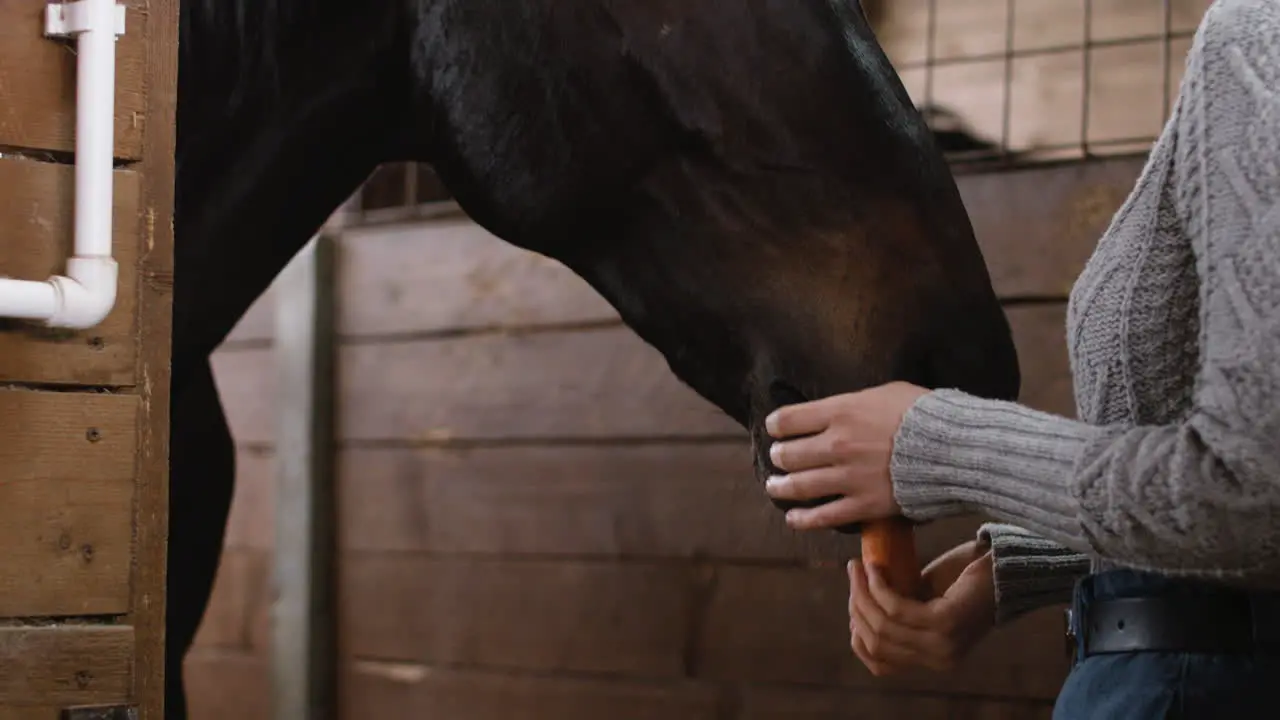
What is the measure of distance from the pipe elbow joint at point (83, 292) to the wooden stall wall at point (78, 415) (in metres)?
0.03

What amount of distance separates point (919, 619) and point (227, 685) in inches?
62.2

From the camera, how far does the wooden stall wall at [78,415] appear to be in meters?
0.82

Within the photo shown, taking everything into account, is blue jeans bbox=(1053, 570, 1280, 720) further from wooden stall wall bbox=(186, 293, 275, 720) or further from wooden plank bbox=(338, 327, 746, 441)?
wooden stall wall bbox=(186, 293, 275, 720)

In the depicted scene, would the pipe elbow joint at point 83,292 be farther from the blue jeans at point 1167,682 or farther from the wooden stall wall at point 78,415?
the blue jeans at point 1167,682

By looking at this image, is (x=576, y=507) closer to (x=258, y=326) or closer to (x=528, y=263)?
(x=528, y=263)

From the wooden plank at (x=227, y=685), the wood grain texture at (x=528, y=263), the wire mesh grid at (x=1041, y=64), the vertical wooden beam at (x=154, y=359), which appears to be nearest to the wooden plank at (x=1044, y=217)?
the wood grain texture at (x=528, y=263)

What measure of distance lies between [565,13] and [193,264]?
0.45 m

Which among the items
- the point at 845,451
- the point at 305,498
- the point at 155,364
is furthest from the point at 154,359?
the point at 305,498

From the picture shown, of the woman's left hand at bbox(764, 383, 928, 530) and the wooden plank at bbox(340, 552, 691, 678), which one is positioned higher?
the woman's left hand at bbox(764, 383, 928, 530)

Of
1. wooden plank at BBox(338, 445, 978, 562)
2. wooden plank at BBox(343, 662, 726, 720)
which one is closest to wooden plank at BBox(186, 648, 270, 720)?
wooden plank at BBox(343, 662, 726, 720)

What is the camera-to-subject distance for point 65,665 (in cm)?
83

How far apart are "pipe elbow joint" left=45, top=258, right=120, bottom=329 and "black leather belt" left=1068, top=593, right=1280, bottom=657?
1.93ft

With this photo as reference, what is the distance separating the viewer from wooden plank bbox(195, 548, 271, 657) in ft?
7.44

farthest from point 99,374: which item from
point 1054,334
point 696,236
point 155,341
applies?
point 1054,334
